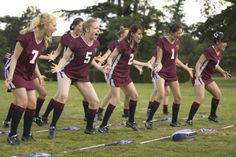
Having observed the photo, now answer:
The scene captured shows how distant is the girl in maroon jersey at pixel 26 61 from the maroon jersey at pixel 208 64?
437 cm

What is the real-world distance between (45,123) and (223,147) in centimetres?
449

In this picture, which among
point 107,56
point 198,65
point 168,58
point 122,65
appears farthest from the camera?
point 107,56

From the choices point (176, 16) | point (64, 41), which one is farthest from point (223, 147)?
point (176, 16)

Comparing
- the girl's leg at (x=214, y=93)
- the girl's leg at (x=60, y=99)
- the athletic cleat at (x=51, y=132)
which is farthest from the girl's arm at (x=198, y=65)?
the athletic cleat at (x=51, y=132)

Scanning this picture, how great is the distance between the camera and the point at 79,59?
8695mm

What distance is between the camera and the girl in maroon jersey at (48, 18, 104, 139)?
28.0 ft

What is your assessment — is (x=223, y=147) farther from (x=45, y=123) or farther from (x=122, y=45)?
(x=45, y=123)

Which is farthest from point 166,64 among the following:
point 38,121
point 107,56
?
point 38,121

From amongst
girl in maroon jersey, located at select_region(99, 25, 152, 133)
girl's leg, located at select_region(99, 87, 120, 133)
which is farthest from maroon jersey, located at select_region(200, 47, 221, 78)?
girl's leg, located at select_region(99, 87, 120, 133)

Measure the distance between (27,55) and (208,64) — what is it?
492cm

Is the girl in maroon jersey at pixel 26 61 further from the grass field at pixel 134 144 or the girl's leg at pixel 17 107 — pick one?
the grass field at pixel 134 144

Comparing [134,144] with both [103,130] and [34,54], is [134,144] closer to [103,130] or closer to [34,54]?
[103,130]

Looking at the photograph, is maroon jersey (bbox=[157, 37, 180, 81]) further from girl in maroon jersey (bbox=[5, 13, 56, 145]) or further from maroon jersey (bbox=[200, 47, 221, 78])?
girl in maroon jersey (bbox=[5, 13, 56, 145])

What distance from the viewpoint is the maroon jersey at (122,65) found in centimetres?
966
